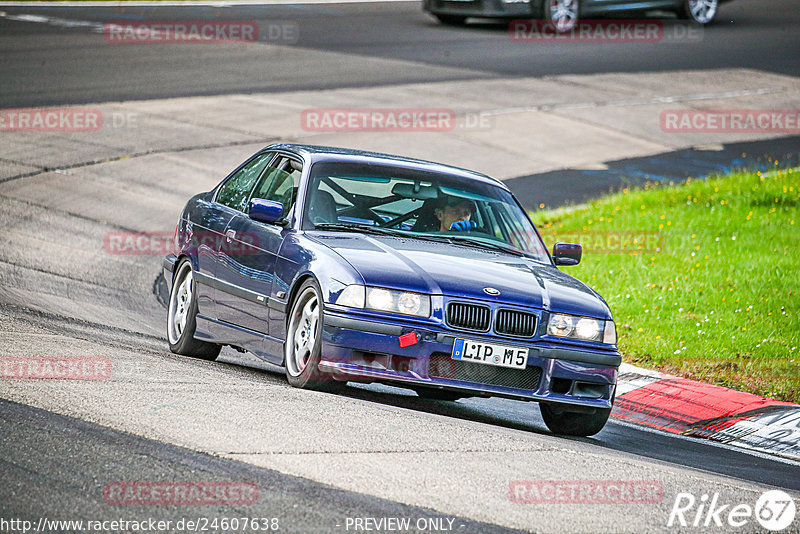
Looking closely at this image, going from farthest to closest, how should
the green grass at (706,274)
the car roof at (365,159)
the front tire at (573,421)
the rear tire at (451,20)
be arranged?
the rear tire at (451,20) → the green grass at (706,274) → the car roof at (365,159) → the front tire at (573,421)

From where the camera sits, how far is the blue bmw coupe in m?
7.25

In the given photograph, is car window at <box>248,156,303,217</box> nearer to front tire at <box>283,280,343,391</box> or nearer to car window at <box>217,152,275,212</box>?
car window at <box>217,152,275,212</box>

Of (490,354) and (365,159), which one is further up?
(365,159)

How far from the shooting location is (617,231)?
15.7 meters

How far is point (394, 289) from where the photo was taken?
7.27 m

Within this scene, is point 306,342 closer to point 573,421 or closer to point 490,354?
point 490,354

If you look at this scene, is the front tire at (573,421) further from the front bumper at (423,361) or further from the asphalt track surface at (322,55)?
the asphalt track surface at (322,55)

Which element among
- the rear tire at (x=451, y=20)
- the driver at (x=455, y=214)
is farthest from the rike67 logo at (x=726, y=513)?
the rear tire at (x=451, y=20)

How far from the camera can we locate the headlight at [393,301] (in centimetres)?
723

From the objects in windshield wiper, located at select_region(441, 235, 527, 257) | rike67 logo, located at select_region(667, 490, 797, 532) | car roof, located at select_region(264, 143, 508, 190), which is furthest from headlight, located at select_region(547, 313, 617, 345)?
rike67 logo, located at select_region(667, 490, 797, 532)

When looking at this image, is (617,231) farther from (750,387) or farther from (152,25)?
(152,25)

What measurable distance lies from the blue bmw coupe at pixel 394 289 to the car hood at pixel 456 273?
1 centimetres

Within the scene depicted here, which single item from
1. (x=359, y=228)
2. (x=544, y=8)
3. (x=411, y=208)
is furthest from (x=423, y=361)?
(x=544, y=8)

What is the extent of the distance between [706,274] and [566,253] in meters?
5.07
